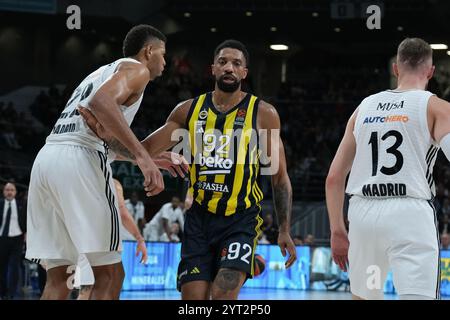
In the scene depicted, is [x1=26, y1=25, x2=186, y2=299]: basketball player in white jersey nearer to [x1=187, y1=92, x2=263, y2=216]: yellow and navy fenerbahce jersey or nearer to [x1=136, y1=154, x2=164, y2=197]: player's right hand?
[x1=136, y1=154, x2=164, y2=197]: player's right hand

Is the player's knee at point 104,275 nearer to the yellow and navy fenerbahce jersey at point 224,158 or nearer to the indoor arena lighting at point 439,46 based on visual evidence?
the yellow and navy fenerbahce jersey at point 224,158

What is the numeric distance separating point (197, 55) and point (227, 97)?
25.6 m

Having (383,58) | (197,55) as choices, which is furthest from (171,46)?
(383,58)

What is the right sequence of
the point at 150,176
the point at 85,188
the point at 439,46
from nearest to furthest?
1. the point at 150,176
2. the point at 85,188
3. the point at 439,46

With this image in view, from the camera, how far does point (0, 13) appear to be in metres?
27.4

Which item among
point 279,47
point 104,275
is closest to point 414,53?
point 104,275

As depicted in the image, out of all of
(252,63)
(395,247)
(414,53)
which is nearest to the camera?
(395,247)

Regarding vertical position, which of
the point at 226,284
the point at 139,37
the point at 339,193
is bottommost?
the point at 226,284

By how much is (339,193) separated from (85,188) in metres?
1.60

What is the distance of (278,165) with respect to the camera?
20.3 feet

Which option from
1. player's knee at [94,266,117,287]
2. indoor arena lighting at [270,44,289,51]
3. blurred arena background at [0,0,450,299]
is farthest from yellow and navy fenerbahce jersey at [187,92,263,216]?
indoor arena lighting at [270,44,289,51]

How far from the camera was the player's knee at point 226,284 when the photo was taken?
219 inches

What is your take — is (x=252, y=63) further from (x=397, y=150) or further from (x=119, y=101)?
(x=397, y=150)

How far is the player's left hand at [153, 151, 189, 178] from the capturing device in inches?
235
